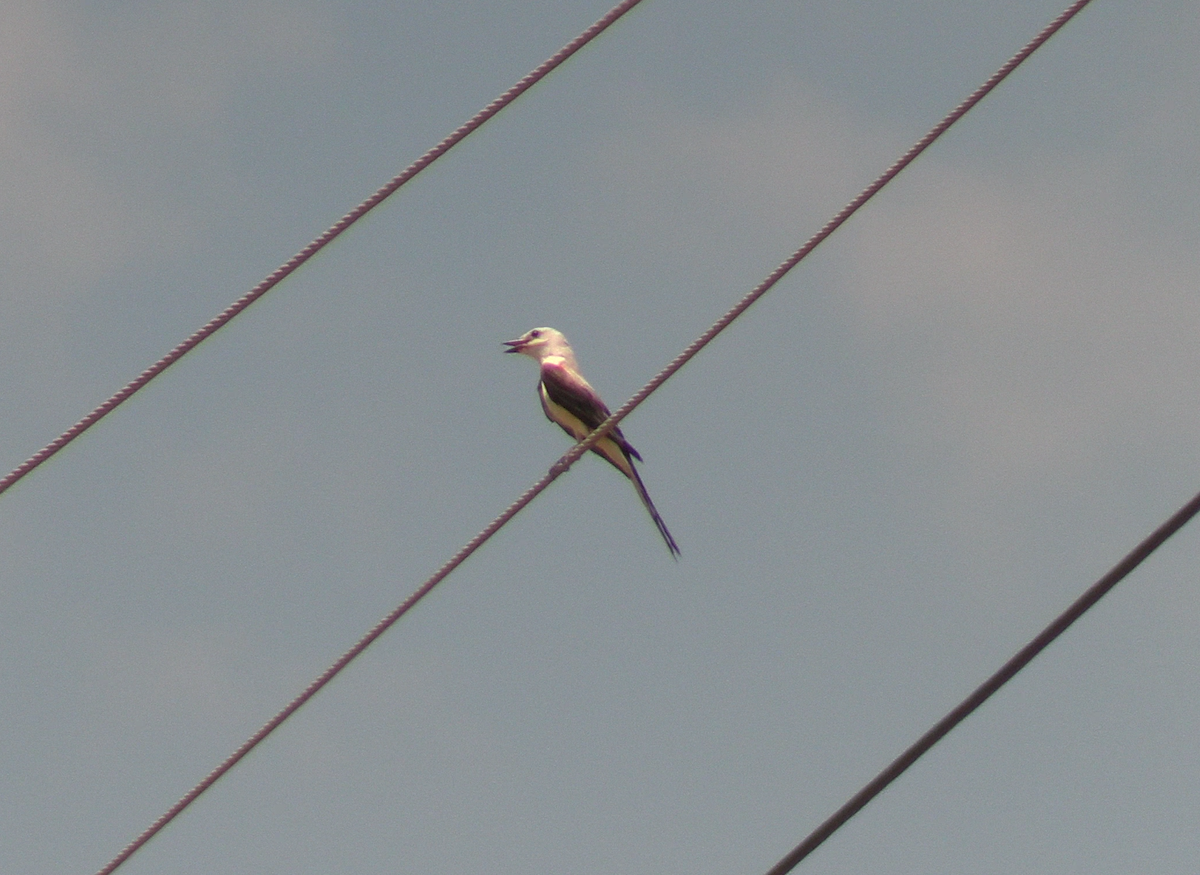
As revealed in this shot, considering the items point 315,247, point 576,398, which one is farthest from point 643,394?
point 576,398

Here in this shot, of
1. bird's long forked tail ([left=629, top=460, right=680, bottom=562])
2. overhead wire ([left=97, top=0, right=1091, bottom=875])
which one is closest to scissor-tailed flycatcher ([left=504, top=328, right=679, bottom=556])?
bird's long forked tail ([left=629, top=460, right=680, bottom=562])

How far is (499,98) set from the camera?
4.49 meters

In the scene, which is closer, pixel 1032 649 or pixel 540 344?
pixel 1032 649

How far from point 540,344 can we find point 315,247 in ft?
21.7

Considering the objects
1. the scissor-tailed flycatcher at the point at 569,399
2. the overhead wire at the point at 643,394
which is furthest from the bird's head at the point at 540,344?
the overhead wire at the point at 643,394

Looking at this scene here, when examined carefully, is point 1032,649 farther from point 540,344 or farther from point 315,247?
point 540,344

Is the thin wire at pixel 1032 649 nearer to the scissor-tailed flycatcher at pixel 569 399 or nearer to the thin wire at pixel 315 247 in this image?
the thin wire at pixel 315 247

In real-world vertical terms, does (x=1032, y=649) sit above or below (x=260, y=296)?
below

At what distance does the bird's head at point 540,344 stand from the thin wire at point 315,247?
629 centimetres

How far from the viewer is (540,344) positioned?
35.9 ft

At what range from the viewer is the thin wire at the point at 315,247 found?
4105mm

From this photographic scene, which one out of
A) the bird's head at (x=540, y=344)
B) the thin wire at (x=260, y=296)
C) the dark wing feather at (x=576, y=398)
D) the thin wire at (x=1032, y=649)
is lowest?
the thin wire at (x=1032, y=649)

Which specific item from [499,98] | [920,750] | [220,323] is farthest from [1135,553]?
[220,323]

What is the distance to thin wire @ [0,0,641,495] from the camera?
4.11 metres
